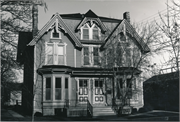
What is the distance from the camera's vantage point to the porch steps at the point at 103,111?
62.1ft

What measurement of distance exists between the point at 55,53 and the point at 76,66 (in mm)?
2275

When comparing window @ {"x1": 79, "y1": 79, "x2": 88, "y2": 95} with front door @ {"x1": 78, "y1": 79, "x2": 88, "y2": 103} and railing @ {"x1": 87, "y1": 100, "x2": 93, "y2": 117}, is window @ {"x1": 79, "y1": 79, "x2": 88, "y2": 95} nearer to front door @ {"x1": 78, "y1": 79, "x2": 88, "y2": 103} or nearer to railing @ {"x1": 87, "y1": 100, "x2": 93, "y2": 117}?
front door @ {"x1": 78, "y1": 79, "x2": 88, "y2": 103}

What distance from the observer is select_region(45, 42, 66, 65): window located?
20.0 meters

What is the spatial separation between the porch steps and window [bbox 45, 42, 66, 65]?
16.0 ft

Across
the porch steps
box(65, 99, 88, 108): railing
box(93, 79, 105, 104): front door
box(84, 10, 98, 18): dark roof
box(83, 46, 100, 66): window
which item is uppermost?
box(84, 10, 98, 18): dark roof

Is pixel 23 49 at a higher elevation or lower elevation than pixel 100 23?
lower

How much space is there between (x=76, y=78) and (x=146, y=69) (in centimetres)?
618

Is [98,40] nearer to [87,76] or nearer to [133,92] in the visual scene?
[87,76]

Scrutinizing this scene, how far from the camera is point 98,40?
2198 cm

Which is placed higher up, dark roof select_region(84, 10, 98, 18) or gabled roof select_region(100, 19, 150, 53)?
dark roof select_region(84, 10, 98, 18)

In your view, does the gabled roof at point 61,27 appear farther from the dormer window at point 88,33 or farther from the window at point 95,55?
the window at point 95,55

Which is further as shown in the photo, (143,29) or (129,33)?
(129,33)

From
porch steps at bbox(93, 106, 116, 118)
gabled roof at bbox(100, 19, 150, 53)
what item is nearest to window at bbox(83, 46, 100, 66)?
gabled roof at bbox(100, 19, 150, 53)

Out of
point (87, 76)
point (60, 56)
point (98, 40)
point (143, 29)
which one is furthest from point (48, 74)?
point (143, 29)
